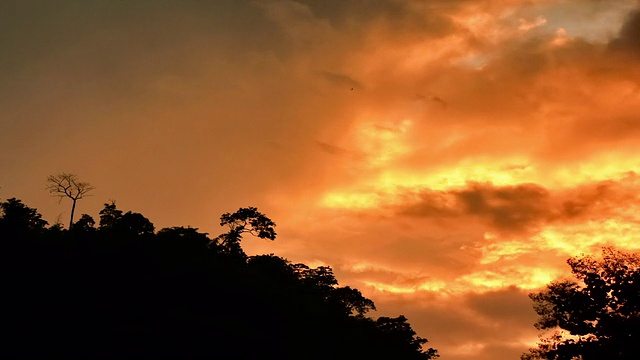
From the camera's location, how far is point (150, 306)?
5803cm

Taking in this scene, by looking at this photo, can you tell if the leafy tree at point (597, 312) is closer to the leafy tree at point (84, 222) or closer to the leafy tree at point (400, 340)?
the leafy tree at point (400, 340)

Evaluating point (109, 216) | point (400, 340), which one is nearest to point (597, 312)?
point (400, 340)

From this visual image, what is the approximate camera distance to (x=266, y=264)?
94.1 meters

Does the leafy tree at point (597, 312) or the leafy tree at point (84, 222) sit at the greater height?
the leafy tree at point (84, 222)

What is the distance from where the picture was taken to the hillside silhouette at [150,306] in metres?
49.1

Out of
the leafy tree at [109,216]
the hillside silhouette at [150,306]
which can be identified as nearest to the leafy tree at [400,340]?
the hillside silhouette at [150,306]

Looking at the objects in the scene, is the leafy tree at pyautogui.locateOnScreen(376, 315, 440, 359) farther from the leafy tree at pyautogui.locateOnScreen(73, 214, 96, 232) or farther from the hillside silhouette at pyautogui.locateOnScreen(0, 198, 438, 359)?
the leafy tree at pyautogui.locateOnScreen(73, 214, 96, 232)

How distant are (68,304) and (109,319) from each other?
438 cm

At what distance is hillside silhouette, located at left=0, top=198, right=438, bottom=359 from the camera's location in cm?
4909

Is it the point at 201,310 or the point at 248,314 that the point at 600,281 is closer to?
the point at 248,314

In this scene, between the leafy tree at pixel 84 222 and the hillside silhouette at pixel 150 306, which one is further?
the leafy tree at pixel 84 222

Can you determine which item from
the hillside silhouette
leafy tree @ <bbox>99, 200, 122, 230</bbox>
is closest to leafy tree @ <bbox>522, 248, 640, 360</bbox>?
the hillside silhouette

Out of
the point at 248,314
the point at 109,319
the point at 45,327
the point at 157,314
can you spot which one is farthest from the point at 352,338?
the point at 45,327

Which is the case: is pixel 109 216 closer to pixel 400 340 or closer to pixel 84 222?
pixel 84 222
